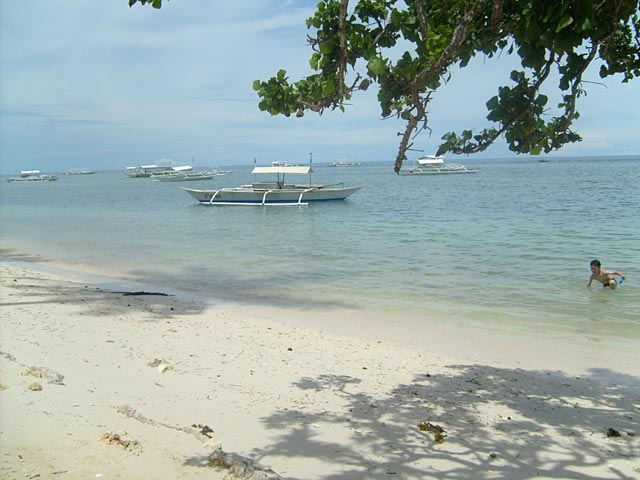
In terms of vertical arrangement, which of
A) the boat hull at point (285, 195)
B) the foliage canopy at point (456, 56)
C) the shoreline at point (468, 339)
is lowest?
the shoreline at point (468, 339)

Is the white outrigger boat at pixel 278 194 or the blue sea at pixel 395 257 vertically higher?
the white outrigger boat at pixel 278 194

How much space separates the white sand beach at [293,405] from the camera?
397cm

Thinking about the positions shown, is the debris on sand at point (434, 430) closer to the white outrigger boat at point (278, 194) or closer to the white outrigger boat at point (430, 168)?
the white outrigger boat at point (278, 194)

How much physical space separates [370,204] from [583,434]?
36066 mm

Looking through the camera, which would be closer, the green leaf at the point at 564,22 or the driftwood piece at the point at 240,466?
the green leaf at the point at 564,22

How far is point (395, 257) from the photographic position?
57.6 feet

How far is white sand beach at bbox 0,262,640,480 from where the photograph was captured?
3969mm

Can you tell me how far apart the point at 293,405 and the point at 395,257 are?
12.6 m

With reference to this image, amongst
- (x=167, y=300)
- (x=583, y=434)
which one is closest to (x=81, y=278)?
(x=167, y=300)

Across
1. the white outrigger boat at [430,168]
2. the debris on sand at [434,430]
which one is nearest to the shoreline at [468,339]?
the debris on sand at [434,430]

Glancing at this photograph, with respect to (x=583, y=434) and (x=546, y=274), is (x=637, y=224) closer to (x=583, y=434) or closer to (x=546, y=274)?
(x=546, y=274)

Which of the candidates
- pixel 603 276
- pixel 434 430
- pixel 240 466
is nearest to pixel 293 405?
pixel 434 430

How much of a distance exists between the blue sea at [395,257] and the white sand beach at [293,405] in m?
2.36

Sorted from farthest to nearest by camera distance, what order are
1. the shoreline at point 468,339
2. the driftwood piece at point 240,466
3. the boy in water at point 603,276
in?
the boy in water at point 603,276 < the shoreline at point 468,339 < the driftwood piece at point 240,466
